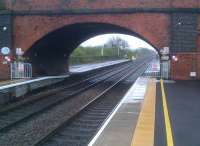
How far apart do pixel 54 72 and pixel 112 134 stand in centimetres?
2985

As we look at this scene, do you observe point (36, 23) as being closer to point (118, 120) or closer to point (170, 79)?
point (170, 79)

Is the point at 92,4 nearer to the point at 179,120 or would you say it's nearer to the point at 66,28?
the point at 66,28

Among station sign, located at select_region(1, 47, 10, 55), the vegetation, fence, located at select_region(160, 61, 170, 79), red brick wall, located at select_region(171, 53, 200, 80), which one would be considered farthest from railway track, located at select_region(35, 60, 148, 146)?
the vegetation

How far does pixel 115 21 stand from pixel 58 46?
9.81 meters

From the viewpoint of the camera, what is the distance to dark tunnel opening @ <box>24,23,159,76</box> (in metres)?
35.6

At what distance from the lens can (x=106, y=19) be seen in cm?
3300

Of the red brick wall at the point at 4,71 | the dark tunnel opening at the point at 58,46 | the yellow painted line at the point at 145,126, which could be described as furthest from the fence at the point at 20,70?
the yellow painted line at the point at 145,126

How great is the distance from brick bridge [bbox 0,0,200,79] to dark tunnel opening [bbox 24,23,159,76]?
0.23 m

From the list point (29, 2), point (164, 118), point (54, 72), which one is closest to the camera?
point (164, 118)

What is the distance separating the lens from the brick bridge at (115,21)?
3216 cm

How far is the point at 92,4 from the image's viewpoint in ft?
109

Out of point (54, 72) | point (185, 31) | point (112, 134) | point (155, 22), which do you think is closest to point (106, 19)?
point (155, 22)

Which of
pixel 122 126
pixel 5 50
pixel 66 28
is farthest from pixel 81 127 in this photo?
pixel 66 28

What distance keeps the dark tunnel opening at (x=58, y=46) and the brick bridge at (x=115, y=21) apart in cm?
23
